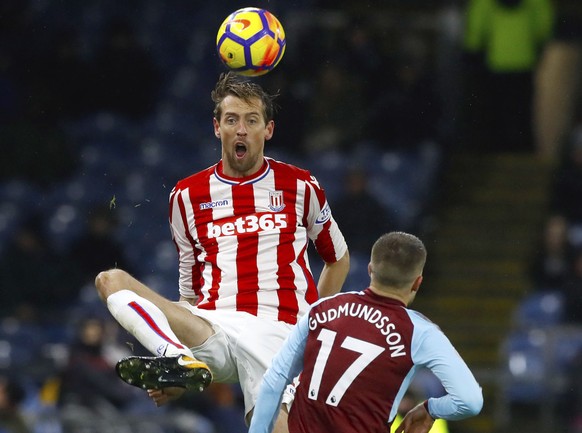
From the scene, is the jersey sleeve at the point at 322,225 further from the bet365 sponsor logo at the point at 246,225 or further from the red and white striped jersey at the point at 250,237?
the bet365 sponsor logo at the point at 246,225

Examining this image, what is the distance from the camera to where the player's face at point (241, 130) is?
6750 millimetres

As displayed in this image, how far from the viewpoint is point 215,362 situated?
6.67 m

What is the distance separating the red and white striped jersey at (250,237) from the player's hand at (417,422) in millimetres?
1174

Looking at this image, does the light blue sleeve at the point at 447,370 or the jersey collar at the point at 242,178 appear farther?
the jersey collar at the point at 242,178

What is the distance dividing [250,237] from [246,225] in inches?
2.6

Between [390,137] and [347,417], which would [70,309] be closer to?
[390,137]

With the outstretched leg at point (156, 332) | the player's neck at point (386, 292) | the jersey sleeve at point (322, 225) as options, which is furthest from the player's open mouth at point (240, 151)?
the player's neck at point (386, 292)

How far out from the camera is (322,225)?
7.11 meters

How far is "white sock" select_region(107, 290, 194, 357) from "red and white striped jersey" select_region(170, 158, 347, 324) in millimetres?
497

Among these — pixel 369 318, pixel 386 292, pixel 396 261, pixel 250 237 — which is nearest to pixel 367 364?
pixel 369 318

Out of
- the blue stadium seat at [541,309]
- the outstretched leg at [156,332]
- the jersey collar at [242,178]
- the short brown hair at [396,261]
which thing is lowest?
the blue stadium seat at [541,309]

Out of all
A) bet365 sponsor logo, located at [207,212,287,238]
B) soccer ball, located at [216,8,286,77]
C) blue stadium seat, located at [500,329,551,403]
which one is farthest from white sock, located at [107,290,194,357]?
blue stadium seat, located at [500,329,551,403]

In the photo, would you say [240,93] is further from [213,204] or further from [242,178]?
[213,204]

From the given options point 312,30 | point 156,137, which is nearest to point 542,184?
point 312,30
